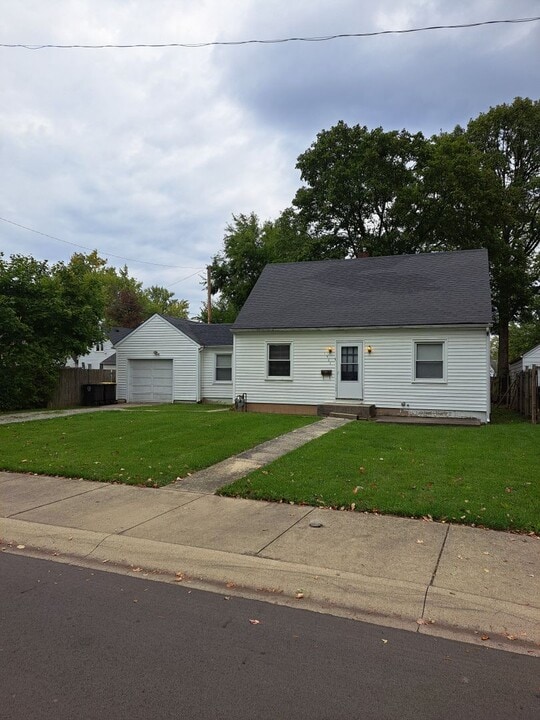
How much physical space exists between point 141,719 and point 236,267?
34173 mm

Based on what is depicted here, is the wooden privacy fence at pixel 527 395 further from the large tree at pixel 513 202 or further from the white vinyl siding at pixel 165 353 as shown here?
the white vinyl siding at pixel 165 353

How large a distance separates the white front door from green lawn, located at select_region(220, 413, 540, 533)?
5528 mm

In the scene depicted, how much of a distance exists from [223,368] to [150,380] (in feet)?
12.5

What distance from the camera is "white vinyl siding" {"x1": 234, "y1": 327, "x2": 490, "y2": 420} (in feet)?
50.9

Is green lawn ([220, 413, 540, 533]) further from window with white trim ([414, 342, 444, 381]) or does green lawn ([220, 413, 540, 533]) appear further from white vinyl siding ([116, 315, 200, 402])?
white vinyl siding ([116, 315, 200, 402])

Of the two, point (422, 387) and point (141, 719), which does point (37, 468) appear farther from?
point (422, 387)

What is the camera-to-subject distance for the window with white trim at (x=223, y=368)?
22984 mm

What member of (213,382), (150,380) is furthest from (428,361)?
(150,380)

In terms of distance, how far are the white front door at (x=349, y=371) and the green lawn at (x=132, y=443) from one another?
243cm

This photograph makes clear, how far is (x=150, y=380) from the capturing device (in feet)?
79.3

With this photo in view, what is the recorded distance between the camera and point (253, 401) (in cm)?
1844

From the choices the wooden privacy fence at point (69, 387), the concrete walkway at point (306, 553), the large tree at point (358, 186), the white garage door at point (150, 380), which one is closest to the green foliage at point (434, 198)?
the large tree at point (358, 186)

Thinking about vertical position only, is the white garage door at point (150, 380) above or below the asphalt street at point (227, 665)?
above

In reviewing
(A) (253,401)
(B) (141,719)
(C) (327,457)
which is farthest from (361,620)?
(A) (253,401)
